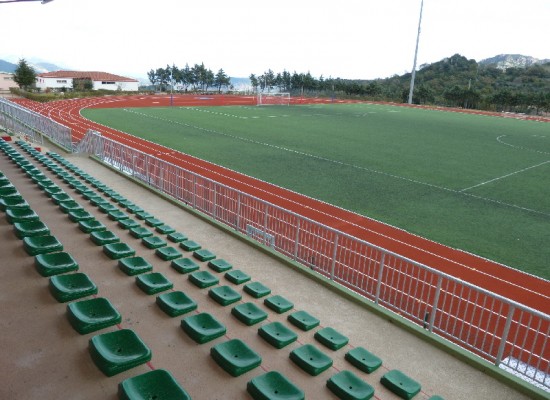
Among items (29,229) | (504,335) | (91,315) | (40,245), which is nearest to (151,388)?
(91,315)

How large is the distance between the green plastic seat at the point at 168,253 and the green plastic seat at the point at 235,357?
2837 millimetres

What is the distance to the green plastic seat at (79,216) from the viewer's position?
820 cm

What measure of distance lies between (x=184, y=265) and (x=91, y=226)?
2314mm

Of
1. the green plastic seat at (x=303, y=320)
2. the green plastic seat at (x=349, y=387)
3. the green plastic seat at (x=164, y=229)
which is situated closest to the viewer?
the green plastic seat at (x=349, y=387)

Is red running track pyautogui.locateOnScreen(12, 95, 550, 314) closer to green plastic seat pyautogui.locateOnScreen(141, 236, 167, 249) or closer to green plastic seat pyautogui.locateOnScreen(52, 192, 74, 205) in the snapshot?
green plastic seat pyautogui.locateOnScreen(141, 236, 167, 249)

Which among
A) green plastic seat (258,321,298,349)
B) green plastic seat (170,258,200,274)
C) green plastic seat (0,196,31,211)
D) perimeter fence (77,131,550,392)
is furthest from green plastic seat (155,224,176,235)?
green plastic seat (258,321,298,349)

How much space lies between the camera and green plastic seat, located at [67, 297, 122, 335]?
466cm

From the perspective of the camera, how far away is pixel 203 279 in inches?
255

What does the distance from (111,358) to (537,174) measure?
70.1 ft

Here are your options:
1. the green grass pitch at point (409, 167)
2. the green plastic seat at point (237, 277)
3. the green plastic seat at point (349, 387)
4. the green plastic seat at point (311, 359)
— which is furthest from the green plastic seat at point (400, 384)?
the green grass pitch at point (409, 167)

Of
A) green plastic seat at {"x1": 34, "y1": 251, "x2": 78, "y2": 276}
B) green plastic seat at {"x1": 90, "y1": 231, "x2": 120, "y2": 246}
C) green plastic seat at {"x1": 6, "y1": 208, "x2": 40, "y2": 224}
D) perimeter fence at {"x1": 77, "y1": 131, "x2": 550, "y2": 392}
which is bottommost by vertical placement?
perimeter fence at {"x1": 77, "y1": 131, "x2": 550, "y2": 392}

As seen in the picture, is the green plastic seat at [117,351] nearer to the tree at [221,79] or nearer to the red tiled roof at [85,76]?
the red tiled roof at [85,76]

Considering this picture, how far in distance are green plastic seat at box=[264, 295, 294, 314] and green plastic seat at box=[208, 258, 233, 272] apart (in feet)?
4.12

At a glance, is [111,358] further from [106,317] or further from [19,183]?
[19,183]
